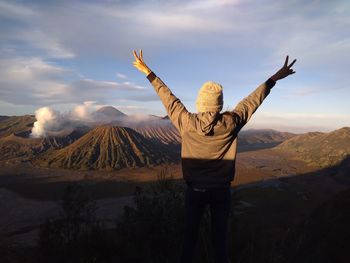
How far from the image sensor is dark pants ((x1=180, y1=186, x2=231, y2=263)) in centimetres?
350

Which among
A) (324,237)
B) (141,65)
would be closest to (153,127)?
(324,237)

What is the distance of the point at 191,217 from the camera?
3646 mm

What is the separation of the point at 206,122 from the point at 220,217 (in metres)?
0.92

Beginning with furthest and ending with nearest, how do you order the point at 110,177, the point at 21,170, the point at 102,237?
the point at 21,170 < the point at 110,177 < the point at 102,237

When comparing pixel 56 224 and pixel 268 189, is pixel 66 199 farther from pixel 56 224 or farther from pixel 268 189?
pixel 268 189

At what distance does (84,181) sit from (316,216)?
28931 mm

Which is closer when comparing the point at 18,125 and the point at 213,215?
the point at 213,215

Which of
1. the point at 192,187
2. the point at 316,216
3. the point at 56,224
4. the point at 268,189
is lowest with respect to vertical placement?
the point at 268,189

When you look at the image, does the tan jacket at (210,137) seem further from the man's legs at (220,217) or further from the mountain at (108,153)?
the mountain at (108,153)

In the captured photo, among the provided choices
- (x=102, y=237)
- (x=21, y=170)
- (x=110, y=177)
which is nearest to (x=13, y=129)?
(x=21, y=170)

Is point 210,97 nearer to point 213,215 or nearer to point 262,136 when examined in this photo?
point 213,215

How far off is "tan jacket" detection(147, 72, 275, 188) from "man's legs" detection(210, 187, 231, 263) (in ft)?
0.34

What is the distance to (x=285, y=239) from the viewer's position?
745cm

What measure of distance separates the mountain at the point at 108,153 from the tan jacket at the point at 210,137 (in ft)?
133
